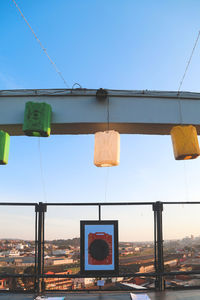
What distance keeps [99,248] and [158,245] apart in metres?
0.85

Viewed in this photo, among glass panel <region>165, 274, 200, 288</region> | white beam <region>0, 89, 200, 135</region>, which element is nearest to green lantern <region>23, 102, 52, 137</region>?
white beam <region>0, 89, 200, 135</region>

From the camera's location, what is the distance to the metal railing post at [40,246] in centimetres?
285

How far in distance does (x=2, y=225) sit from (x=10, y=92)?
1.99 m

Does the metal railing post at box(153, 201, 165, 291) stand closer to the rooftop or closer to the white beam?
the rooftop

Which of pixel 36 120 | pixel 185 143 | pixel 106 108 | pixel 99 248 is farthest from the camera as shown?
pixel 106 108

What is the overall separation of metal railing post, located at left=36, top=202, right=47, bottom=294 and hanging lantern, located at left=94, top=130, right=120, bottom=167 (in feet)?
3.83

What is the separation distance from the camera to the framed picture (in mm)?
2877

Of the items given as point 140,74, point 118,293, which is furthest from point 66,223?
point 140,74

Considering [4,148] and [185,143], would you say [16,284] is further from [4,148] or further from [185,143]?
[185,143]

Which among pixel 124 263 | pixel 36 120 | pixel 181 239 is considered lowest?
pixel 124 263

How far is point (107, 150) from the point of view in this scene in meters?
2.48

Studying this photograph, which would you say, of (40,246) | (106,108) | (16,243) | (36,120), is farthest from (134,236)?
(36,120)

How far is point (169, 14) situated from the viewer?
10.9 ft

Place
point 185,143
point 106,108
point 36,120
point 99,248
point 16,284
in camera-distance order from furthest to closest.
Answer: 1. point 106,108
2. point 99,248
3. point 16,284
4. point 36,120
5. point 185,143
